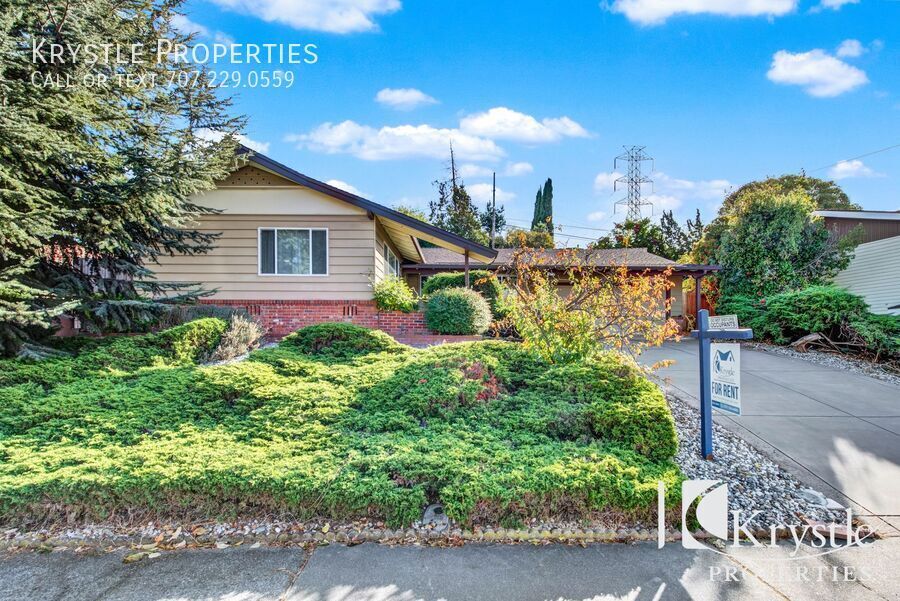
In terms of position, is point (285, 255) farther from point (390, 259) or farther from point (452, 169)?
point (452, 169)

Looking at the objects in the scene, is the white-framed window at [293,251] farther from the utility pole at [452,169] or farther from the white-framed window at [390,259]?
the utility pole at [452,169]

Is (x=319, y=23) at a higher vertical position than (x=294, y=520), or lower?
higher

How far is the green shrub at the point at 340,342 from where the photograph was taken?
19.2 feet

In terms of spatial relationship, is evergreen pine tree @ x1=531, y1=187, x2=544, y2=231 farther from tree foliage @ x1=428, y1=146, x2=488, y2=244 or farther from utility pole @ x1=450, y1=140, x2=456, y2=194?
utility pole @ x1=450, y1=140, x2=456, y2=194

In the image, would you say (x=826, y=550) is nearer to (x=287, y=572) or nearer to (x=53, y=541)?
(x=287, y=572)

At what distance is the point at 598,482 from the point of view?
2.87 meters

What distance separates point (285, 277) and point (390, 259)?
13.1 ft

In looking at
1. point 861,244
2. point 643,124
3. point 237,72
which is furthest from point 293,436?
point 861,244

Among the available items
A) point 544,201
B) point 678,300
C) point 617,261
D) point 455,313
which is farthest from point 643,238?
point 455,313

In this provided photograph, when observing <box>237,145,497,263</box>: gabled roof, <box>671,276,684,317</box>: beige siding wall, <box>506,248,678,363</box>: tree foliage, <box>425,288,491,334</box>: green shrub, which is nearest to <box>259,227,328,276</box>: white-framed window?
<box>237,145,497,263</box>: gabled roof

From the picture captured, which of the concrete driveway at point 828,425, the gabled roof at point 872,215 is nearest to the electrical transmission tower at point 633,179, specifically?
the gabled roof at point 872,215

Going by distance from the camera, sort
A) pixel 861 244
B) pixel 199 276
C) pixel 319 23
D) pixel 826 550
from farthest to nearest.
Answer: pixel 861 244 < pixel 199 276 < pixel 319 23 < pixel 826 550

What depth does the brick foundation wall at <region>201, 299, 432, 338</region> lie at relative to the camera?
9.95m

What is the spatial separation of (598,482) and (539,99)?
33.7ft
